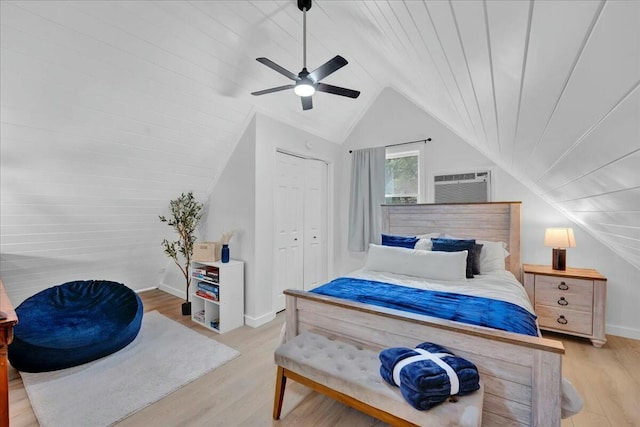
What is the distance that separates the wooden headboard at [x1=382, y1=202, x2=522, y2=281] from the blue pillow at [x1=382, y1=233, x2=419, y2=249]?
452 millimetres

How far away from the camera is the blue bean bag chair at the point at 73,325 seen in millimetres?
2195

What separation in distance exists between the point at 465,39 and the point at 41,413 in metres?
2.94

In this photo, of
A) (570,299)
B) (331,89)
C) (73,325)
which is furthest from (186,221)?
(570,299)

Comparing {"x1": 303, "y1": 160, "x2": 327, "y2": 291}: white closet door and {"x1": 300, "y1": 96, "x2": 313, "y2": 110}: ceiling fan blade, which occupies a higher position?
{"x1": 300, "y1": 96, "x2": 313, "y2": 110}: ceiling fan blade

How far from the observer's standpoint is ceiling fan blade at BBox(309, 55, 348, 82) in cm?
188

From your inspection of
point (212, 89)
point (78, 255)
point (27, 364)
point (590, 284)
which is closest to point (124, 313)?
point (27, 364)

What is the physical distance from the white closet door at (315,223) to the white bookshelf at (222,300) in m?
1.06

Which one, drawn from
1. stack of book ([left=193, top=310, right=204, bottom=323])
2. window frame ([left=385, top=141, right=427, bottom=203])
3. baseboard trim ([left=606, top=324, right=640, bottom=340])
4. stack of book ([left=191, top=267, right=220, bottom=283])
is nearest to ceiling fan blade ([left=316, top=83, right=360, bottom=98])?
window frame ([left=385, top=141, right=427, bottom=203])

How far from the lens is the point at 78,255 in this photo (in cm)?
341

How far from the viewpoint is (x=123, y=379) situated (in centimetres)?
216

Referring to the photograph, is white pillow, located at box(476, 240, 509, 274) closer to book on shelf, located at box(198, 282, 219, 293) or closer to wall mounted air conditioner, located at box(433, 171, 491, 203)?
wall mounted air conditioner, located at box(433, 171, 491, 203)

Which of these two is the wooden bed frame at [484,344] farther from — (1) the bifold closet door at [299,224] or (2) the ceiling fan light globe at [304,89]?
(2) the ceiling fan light globe at [304,89]

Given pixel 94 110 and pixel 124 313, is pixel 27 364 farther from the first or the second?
pixel 94 110

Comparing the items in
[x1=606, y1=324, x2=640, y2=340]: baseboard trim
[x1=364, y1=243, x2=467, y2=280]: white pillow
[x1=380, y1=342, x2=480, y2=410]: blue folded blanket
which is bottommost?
[x1=606, y1=324, x2=640, y2=340]: baseboard trim
